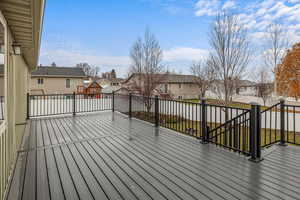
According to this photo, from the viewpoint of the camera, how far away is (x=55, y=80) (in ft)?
69.9

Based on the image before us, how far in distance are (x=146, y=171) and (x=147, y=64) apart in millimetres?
10802

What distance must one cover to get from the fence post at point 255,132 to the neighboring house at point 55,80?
2158cm

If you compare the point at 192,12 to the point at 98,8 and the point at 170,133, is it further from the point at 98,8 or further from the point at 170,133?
the point at 170,133

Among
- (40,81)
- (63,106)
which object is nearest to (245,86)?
(63,106)

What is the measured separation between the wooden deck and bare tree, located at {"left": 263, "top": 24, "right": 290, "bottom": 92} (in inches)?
601

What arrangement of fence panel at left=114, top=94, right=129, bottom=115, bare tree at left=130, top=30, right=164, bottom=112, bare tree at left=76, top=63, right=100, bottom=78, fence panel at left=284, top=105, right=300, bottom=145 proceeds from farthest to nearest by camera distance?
1. bare tree at left=76, top=63, right=100, bottom=78
2. bare tree at left=130, top=30, right=164, bottom=112
3. fence panel at left=114, top=94, right=129, bottom=115
4. fence panel at left=284, top=105, right=300, bottom=145

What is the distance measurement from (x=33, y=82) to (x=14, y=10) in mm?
21085

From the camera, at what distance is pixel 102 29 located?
18047 millimetres

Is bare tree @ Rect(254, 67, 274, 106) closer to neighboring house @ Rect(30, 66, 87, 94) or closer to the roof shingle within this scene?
neighboring house @ Rect(30, 66, 87, 94)

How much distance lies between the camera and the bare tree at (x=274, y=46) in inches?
590

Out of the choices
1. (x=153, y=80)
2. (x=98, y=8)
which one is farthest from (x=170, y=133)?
(x=98, y=8)

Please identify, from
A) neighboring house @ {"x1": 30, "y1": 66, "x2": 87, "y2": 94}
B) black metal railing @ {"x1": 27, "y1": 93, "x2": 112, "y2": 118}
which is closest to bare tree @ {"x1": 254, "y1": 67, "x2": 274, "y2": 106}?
black metal railing @ {"x1": 27, "y1": 93, "x2": 112, "y2": 118}

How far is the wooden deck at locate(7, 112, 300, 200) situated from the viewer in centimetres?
212

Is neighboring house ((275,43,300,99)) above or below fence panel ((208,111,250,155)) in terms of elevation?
above
